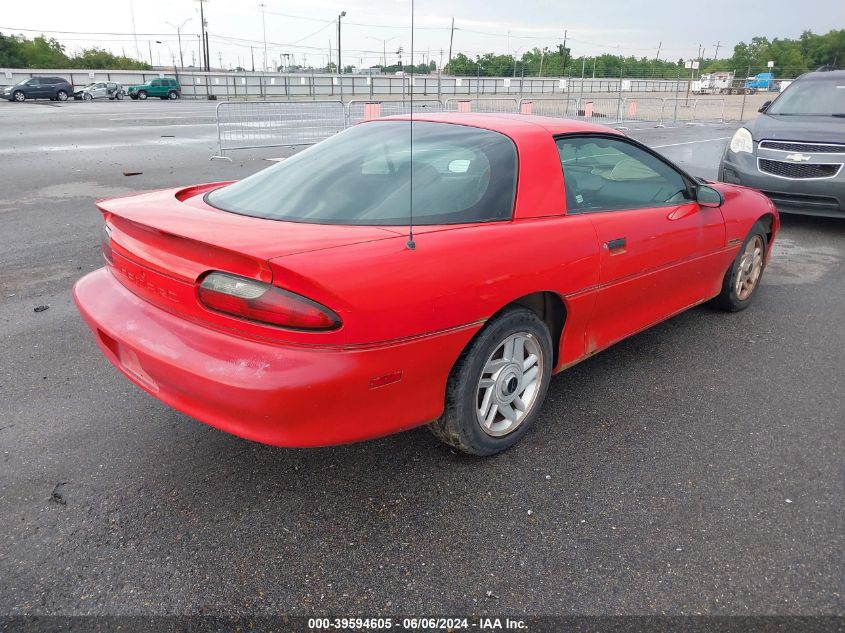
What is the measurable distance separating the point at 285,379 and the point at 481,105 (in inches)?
967

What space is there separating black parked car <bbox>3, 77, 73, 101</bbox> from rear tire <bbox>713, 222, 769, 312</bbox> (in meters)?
41.6

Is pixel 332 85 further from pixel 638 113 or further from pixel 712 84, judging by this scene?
pixel 712 84

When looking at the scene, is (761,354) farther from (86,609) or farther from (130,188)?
(130,188)

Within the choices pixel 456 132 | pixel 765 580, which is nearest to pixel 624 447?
pixel 765 580

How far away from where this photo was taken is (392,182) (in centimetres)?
286

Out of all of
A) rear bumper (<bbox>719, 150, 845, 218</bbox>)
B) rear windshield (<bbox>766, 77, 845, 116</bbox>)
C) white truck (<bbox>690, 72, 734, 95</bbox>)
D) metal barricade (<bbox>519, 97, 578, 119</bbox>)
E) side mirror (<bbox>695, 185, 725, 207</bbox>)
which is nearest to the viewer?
side mirror (<bbox>695, 185, 725, 207</bbox>)

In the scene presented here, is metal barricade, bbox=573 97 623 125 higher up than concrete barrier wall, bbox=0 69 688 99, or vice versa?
concrete barrier wall, bbox=0 69 688 99

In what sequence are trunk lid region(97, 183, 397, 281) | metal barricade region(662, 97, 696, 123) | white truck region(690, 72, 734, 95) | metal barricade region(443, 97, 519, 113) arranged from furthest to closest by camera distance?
white truck region(690, 72, 734, 95)
metal barricade region(662, 97, 696, 123)
metal barricade region(443, 97, 519, 113)
trunk lid region(97, 183, 397, 281)

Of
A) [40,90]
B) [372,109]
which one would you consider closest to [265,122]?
[372,109]

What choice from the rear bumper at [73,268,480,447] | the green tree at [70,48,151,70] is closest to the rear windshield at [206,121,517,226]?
the rear bumper at [73,268,480,447]

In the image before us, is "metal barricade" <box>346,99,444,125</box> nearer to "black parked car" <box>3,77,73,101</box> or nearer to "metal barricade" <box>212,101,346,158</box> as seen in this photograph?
"metal barricade" <box>212,101,346,158</box>

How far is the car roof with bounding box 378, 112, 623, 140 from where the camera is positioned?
312 cm

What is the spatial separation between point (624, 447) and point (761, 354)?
65.5 inches

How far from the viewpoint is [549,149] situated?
309cm
